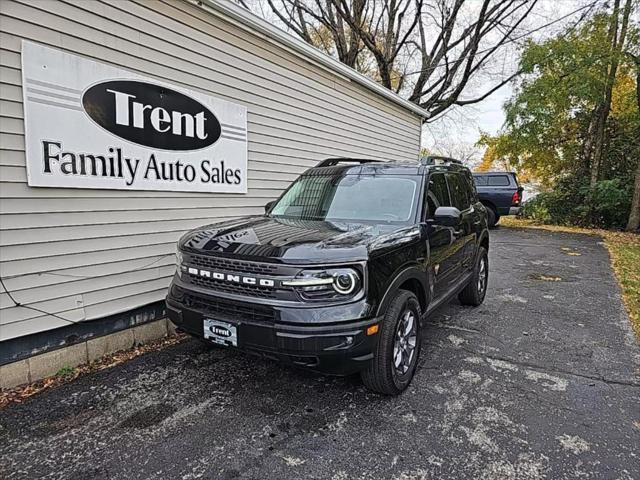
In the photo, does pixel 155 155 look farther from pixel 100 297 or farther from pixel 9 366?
pixel 9 366

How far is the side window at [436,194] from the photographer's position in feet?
12.4

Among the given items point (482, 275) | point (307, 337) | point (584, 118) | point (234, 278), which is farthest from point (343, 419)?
point (584, 118)

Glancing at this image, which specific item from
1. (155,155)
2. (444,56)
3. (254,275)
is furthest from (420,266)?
(444,56)

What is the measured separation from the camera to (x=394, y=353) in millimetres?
2969

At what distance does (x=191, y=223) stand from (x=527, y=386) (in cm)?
363

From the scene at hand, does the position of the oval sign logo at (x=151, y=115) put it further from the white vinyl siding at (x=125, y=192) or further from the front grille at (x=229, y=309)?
the front grille at (x=229, y=309)

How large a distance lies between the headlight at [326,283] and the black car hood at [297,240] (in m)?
0.08

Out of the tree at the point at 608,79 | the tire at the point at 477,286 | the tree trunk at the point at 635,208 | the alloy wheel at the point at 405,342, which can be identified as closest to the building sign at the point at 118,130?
the alloy wheel at the point at 405,342

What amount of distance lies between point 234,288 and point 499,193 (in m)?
13.9

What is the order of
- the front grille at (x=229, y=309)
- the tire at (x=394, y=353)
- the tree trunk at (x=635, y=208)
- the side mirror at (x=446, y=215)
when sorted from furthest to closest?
the tree trunk at (x=635, y=208) < the side mirror at (x=446, y=215) < the tire at (x=394, y=353) < the front grille at (x=229, y=309)

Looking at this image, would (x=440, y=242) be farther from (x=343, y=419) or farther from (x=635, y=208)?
(x=635, y=208)

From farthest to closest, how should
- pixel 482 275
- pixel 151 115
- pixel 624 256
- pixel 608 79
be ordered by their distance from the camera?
pixel 608 79 → pixel 624 256 → pixel 482 275 → pixel 151 115

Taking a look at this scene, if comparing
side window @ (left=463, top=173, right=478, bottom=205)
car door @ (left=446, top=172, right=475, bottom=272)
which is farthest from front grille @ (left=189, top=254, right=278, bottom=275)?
side window @ (left=463, top=173, right=478, bottom=205)

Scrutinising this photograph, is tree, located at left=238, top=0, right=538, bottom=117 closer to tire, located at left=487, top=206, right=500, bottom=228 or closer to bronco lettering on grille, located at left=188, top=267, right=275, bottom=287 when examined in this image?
tire, located at left=487, top=206, right=500, bottom=228
